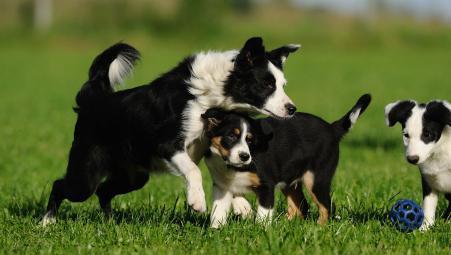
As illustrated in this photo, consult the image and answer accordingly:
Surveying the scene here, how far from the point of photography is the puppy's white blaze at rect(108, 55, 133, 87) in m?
7.01

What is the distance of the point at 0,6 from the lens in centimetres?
5434

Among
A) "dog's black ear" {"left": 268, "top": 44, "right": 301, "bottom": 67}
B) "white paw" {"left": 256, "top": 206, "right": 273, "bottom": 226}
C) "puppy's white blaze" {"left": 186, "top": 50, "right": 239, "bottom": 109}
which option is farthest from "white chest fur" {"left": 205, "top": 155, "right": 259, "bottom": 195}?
"dog's black ear" {"left": 268, "top": 44, "right": 301, "bottom": 67}

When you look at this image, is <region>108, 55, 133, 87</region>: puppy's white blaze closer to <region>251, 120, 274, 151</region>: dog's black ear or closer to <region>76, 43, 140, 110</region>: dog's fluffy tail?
<region>76, 43, 140, 110</region>: dog's fluffy tail

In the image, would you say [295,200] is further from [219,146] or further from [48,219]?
[48,219]

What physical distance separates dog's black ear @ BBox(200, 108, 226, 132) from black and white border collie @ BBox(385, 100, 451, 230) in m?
1.41

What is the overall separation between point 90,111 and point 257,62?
1.66 meters

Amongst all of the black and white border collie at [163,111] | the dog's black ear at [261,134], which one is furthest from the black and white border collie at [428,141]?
the dog's black ear at [261,134]

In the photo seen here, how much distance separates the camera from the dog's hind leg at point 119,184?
7039 millimetres

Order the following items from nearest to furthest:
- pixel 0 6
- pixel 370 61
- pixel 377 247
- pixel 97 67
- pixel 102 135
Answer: pixel 377 247 < pixel 102 135 < pixel 97 67 < pixel 370 61 < pixel 0 6

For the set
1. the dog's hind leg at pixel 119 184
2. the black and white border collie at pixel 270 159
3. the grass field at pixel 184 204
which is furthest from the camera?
the dog's hind leg at pixel 119 184

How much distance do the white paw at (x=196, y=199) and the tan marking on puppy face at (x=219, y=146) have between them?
0.38 meters

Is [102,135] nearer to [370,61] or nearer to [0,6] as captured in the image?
[370,61]

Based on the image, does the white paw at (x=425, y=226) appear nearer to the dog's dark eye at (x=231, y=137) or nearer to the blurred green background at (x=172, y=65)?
the blurred green background at (x=172, y=65)

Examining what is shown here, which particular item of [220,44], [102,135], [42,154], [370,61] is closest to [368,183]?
[102,135]
